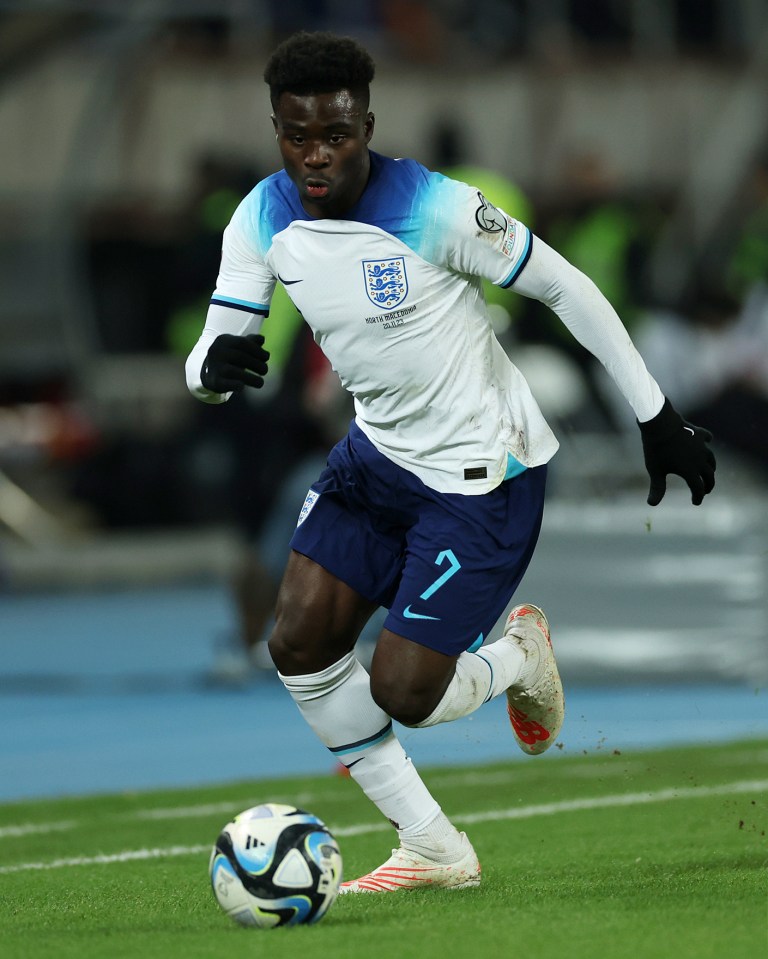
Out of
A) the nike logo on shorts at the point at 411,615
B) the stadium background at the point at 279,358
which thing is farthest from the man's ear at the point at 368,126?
the stadium background at the point at 279,358

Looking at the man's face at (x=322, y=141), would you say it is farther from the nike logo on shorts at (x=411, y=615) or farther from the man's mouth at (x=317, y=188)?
the nike logo on shorts at (x=411, y=615)

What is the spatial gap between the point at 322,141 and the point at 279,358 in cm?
682

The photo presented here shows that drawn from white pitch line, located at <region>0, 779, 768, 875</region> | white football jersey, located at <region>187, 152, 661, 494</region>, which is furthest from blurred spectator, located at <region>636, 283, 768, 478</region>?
white football jersey, located at <region>187, 152, 661, 494</region>

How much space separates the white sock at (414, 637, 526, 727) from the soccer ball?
695 mm

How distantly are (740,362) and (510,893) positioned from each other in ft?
26.4

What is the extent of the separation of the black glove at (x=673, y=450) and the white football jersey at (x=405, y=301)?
6 centimetres

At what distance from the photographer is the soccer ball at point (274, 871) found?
4.95 metres

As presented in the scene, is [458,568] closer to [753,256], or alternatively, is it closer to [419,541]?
[419,541]

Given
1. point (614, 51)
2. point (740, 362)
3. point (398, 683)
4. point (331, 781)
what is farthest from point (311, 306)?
point (614, 51)

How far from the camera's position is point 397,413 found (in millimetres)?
5582

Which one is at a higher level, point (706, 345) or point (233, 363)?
point (233, 363)

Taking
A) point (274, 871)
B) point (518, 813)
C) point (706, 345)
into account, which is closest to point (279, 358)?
point (706, 345)

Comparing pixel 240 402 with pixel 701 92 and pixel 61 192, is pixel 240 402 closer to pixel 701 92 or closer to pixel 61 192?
pixel 61 192

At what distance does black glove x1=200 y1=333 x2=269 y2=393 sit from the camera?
5449mm
